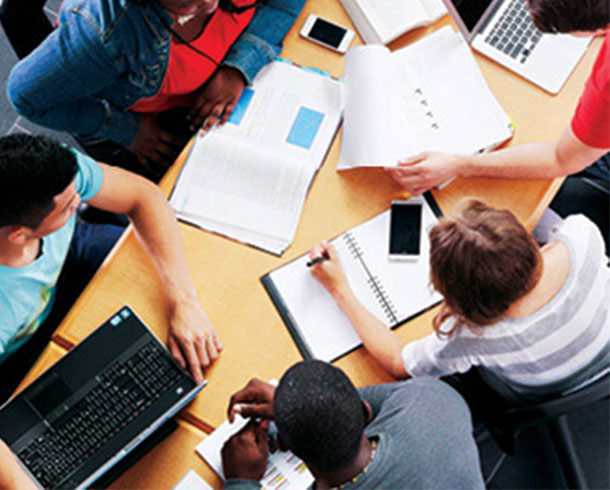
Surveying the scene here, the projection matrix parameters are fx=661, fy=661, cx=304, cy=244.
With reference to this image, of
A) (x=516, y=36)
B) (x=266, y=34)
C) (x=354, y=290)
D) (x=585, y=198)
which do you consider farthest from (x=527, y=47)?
(x=354, y=290)

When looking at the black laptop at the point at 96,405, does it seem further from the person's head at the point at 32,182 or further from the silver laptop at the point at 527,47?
the silver laptop at the point at 527,47

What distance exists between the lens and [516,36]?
1663 millimetres

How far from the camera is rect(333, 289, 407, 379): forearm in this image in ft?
4.69

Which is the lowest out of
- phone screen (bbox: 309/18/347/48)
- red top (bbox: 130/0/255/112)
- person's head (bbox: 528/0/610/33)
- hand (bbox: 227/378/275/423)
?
hand (bbox: 227/378/275/423)

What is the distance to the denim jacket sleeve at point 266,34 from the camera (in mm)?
1651

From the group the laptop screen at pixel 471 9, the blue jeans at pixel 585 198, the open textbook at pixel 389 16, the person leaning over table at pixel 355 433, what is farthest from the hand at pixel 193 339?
the laptop screen at pixel 471 9

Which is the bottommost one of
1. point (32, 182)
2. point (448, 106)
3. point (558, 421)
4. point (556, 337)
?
point (558, 421)

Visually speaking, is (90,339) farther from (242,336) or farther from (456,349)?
(456,349)

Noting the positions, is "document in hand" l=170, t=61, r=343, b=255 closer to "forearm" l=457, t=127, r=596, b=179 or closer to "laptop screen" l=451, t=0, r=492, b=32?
"forearm" l=457, t=127, r=596, b=179

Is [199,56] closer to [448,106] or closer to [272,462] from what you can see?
[448,106]

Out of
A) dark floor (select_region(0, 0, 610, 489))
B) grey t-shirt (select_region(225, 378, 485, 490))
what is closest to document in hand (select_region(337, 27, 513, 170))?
grey t-shirt (select_region(225, 378, 485, 490))

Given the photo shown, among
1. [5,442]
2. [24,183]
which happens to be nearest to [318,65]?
[24,183]

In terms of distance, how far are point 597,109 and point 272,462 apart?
1.01 meters

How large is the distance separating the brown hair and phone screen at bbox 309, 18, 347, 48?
635 millimetres
